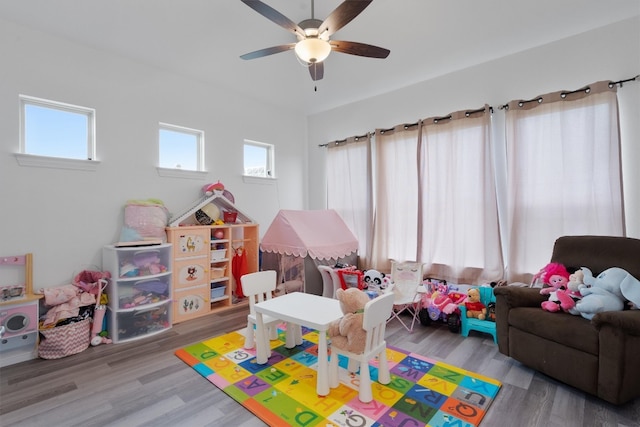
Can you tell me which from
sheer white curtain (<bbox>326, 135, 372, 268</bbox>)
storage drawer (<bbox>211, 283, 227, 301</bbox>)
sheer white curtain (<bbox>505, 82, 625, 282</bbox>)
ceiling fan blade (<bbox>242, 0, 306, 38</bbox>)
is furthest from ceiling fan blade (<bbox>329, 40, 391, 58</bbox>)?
storage drawer (<bbox>211, 283, 227, 301</bbox>)

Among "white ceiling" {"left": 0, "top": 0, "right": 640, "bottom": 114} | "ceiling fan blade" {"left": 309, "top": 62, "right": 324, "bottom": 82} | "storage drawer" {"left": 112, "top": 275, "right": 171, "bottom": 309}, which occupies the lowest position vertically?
"storage drawer" {"left": 112, "top": 275, "right": 171, "bottom": 309}

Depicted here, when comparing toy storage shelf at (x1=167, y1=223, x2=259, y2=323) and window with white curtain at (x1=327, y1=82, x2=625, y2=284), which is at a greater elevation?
window with white curtain at (x1=327, y1=82, x2=625, y2=284)

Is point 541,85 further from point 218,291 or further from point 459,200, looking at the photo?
point 218,291

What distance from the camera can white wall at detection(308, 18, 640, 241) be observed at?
2.76 meters

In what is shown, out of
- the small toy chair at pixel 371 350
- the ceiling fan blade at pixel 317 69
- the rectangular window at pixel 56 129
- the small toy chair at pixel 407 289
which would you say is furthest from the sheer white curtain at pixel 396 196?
the rectangular window at pixel 56 129

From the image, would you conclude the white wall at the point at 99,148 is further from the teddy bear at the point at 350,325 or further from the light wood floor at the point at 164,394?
the teddy bear at the point at 350,325

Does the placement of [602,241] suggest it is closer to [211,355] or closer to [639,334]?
[639,334]

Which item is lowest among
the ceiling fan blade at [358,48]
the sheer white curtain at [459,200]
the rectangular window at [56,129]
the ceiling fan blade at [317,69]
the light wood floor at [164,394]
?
the light wood floor at [164,394]

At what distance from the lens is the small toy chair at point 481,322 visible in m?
3.03

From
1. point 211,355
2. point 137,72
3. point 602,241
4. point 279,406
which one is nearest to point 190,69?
point 137,72

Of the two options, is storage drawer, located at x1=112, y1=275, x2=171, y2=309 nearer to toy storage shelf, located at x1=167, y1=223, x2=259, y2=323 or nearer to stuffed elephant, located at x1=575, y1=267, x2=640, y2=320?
toy storage shelf, located at x1=167, y1=223, x2=259, y2=323

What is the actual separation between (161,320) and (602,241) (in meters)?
4.35

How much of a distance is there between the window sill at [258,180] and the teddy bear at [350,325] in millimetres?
2985

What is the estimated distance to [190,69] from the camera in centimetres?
384
